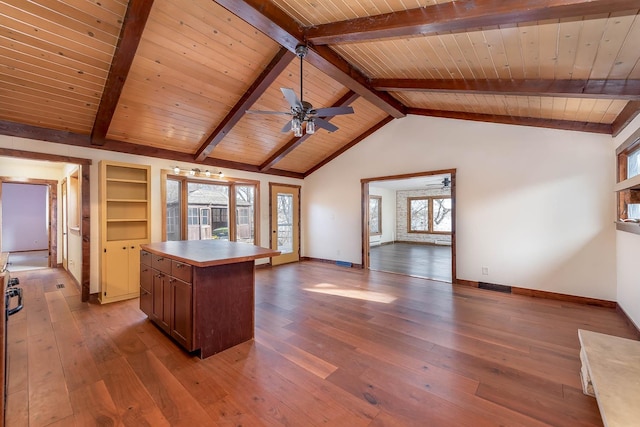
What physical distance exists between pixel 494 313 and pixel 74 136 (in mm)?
6462

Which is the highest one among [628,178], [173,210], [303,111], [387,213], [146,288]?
[303,111]

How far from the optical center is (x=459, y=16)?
200 centimetres

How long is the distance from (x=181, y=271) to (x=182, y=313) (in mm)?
401

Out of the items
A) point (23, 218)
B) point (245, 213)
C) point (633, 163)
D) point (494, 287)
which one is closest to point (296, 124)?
point (245, 213)

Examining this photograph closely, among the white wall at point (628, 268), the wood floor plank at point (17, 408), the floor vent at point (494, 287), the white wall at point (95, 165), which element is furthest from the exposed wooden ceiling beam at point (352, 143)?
the wood floor plank at point (17, 408)

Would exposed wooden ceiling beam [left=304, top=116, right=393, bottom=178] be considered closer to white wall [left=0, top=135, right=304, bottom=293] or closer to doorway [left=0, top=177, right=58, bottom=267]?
white wall [left=0, top=135, right=304, bottom=293]

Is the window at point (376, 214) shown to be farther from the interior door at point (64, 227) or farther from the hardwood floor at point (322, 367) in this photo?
the interior door at point (64, 227)

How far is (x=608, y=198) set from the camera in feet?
12.1

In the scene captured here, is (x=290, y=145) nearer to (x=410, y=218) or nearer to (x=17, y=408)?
(x=17, y=408)

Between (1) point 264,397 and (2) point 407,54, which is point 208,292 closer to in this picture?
(1) point 264,397

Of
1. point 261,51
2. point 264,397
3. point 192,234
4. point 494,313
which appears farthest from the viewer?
point 192,234

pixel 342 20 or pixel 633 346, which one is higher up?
pixel 342 20

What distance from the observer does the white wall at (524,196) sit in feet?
12.3

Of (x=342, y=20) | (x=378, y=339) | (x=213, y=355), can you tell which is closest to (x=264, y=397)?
(x=213, y=355)
